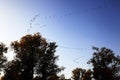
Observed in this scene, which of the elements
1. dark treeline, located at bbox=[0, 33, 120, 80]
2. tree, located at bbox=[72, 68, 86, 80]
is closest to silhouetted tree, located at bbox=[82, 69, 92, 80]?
tree, located at bbox=[72, 68, 86, 80]

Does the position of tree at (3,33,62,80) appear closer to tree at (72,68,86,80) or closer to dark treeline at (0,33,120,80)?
dark treeline at (0,33,120,80)

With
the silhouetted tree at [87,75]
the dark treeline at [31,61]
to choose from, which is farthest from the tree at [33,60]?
the silhouetted tree at [87,75]

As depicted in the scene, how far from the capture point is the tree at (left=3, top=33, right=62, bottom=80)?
123ft

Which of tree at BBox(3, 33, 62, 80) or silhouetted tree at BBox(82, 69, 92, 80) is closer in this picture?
tree at BBox(3, 33, 62, 80)

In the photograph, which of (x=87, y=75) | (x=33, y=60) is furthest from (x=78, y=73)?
(x=33, y=60)

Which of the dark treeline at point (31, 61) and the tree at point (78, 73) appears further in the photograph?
the tree at point (78, 73)

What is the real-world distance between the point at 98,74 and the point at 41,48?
14.5 metres

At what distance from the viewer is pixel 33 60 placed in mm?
38219

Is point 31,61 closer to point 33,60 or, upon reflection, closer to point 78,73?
point 33,60

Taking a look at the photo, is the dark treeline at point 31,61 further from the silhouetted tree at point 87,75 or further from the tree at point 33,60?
the silhouetted tree at point 87,75

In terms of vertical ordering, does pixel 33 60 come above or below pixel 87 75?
below

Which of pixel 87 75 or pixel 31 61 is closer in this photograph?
pixel 31 61

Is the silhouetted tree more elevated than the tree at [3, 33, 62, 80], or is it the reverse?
the silhouetted tree

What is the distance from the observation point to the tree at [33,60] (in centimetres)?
3753
